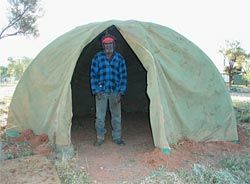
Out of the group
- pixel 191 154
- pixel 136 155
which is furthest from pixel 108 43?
pixel 191 154

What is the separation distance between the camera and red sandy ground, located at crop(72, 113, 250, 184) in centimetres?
496

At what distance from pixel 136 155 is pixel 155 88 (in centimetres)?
106

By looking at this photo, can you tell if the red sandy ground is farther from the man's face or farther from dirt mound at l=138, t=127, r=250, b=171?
the man's face

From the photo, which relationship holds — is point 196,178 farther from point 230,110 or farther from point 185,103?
point 230,110

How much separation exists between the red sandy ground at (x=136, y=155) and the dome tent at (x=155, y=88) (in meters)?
0.24

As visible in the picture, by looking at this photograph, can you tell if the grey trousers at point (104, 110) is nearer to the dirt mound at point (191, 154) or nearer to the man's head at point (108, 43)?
the man's head at point (108, 43)

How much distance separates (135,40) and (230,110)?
2.15 meters

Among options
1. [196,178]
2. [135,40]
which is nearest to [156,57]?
[135,40]

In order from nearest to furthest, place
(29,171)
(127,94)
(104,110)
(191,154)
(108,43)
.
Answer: (29,171)
(191,154)
(108,43)
(104,110)
(127,94)

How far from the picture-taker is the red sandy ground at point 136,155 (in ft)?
16.3

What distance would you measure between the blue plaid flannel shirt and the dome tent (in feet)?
1.10

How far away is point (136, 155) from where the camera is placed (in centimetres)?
575

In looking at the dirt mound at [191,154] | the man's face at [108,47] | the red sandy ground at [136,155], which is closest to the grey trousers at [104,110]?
the red sandy ground at [136,155]

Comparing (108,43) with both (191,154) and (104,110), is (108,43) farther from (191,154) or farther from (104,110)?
(191,154)
